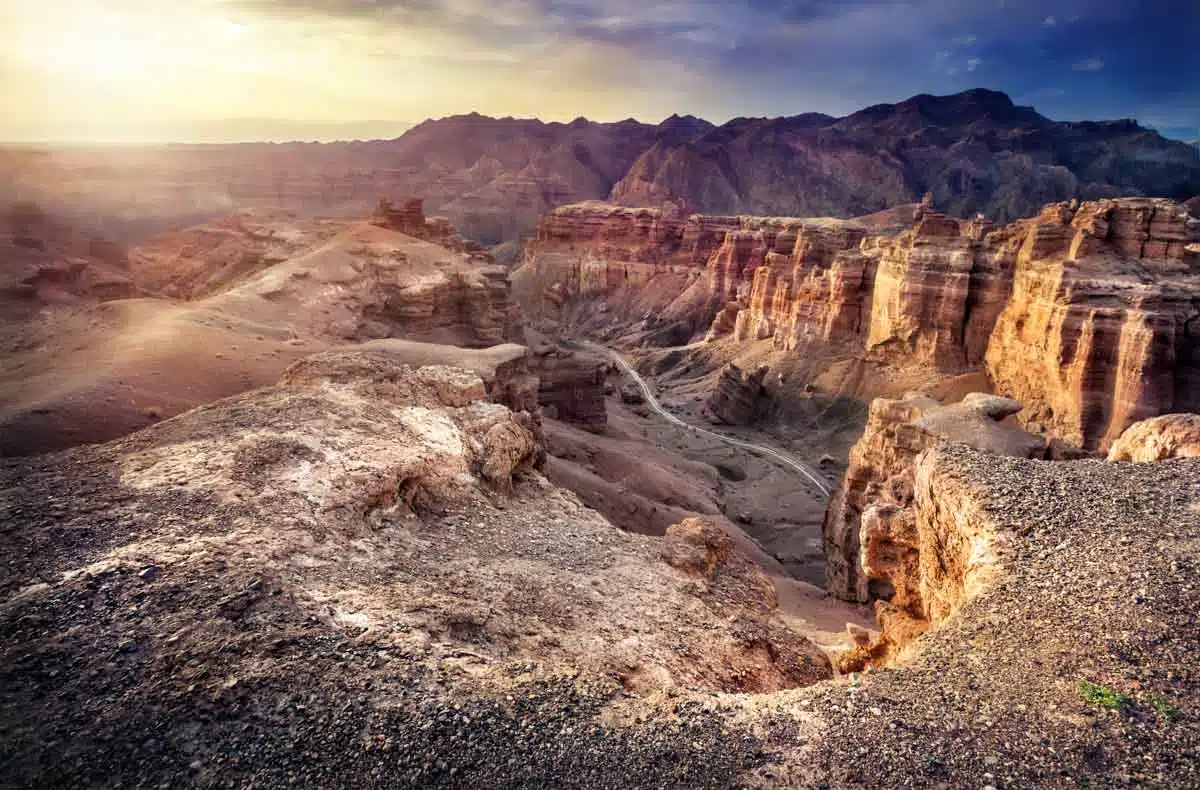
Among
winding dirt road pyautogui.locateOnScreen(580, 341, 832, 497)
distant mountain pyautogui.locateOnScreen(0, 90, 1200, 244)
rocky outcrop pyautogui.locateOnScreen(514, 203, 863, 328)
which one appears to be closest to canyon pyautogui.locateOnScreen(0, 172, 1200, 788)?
winding dirt road pyautogui.locateOnScreen(580, 341, 832, 497)

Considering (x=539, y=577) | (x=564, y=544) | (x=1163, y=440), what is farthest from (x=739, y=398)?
(x=539, y=577)

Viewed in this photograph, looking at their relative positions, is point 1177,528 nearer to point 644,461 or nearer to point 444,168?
point 644,461

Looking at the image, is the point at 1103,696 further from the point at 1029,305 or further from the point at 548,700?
the point at 1029,305

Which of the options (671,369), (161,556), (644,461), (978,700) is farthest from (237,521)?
(671,369)

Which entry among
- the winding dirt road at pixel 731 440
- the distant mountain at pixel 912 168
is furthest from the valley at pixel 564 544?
the distant mountain at pixel 912 168

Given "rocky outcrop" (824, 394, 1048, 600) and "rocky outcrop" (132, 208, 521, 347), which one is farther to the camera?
"rocky outcrop" (132, 208, 521, 347)

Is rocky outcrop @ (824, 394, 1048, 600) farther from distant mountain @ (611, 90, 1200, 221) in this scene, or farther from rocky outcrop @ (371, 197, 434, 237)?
distant mountain @ (611, 90, 1200, 221)
